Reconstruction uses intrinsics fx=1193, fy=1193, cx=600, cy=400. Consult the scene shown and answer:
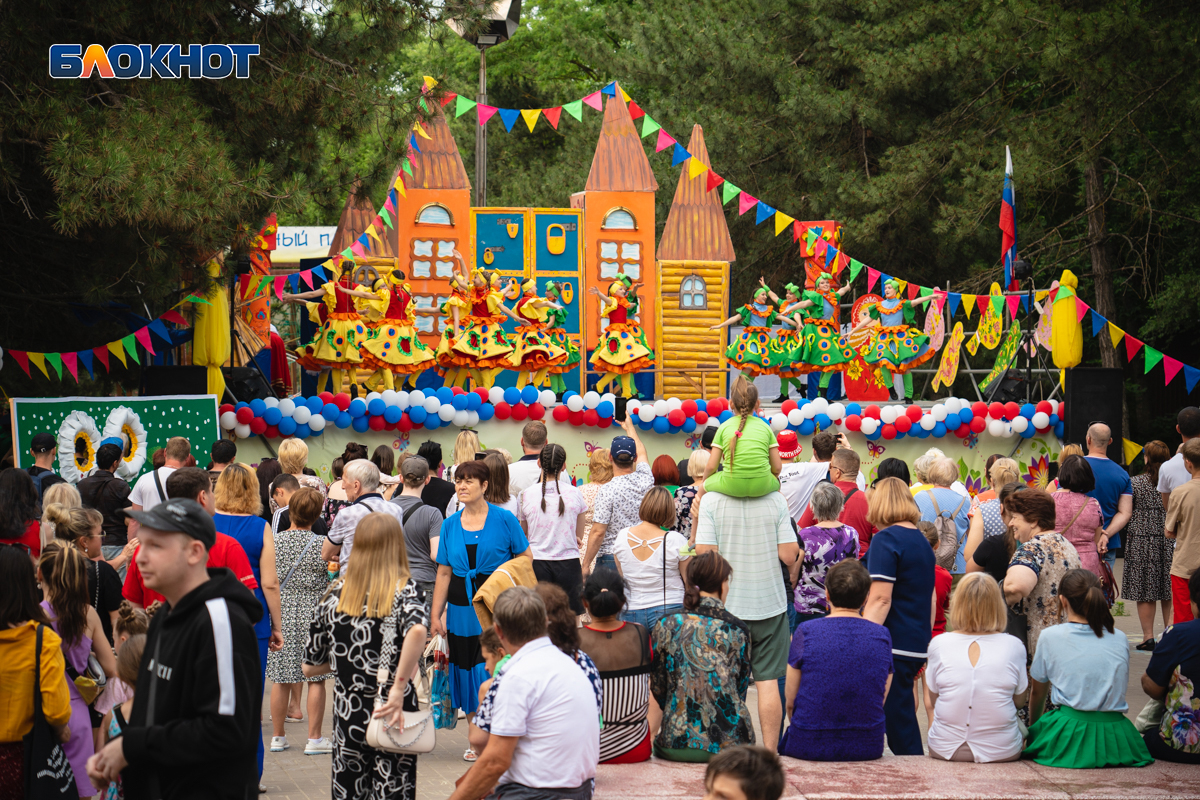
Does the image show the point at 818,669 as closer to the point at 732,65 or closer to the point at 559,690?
the point at 559,690

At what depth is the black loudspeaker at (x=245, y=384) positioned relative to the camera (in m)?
12.8

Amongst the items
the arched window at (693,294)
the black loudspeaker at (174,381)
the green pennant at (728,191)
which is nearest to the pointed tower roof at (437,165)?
the arched window at (693,294)

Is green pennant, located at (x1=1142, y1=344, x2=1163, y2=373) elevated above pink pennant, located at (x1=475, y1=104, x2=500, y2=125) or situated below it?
below

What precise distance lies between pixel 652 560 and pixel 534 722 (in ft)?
7.42

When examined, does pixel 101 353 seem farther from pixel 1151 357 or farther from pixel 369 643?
pixel 1151 357

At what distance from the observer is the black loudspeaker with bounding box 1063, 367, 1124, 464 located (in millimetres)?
14352

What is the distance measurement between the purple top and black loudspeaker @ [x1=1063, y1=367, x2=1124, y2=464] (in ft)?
31.2

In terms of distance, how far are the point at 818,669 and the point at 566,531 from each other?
7.02 feet

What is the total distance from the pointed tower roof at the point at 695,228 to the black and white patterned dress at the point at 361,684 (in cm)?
1316

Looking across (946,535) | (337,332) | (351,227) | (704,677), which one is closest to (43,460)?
(704,677)

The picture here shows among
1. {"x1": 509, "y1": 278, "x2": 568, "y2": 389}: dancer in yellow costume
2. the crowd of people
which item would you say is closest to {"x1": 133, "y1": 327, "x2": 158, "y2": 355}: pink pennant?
the crowd of people

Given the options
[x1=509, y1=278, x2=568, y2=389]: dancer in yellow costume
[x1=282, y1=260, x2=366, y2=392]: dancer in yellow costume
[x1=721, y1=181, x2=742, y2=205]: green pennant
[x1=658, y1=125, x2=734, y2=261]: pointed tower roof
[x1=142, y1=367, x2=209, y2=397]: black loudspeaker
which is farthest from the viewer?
[x1=658, y1=125, x2=734, y2=261]: pointed tower roof

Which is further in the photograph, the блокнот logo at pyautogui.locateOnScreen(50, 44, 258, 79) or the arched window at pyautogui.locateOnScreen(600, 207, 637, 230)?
the arched window at pyautogui.locateOnScreen(600, 207, 637, 230)

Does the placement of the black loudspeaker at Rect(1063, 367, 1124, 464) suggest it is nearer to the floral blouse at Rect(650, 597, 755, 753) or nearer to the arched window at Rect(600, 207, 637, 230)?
the arched window at Rect(600, 207, 637, 230)
